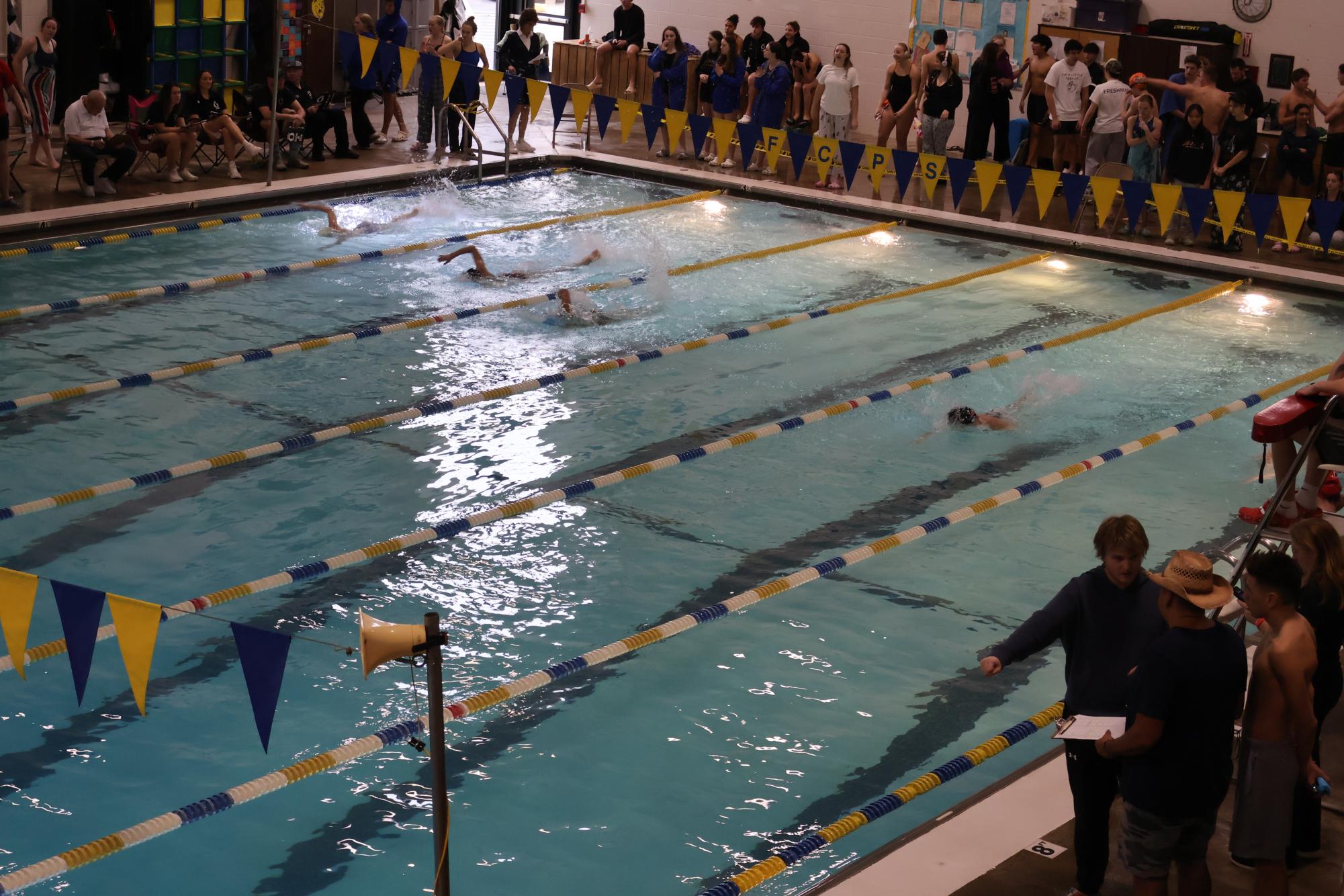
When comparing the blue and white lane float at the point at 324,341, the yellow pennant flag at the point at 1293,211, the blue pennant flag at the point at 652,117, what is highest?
the blue pennant flag at the point at 652,117

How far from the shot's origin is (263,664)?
11.5ft

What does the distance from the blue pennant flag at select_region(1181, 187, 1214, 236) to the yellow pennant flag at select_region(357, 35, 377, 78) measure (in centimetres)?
744

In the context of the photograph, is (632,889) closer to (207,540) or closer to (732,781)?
(732,781)

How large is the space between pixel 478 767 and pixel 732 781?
884 millimetres

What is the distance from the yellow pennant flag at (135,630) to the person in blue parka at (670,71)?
1395 centimetres

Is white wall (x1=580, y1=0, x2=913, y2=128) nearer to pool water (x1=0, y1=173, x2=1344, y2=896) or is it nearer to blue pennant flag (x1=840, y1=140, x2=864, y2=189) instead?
blue pennant flag (x1=840, y1=140, x2=864, y2=189)

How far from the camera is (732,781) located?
5023 mm

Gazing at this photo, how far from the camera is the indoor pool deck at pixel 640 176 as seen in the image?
11.7 meters

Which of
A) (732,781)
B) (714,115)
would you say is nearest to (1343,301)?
(714,115)

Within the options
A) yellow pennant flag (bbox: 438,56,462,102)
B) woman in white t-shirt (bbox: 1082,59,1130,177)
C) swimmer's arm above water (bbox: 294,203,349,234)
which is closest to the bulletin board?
woman in white t-shirt (bbox: 1082,59,1130,177)

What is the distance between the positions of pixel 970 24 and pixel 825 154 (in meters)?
4.40

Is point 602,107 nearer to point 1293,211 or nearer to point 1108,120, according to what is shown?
point 1108,120

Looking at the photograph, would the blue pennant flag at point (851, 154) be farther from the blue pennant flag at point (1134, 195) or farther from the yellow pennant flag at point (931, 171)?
the blue pennant flag at point (1134, 195)

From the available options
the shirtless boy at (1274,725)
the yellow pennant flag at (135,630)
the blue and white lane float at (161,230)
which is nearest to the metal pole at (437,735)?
the yellow pennant flag at (135,630)
